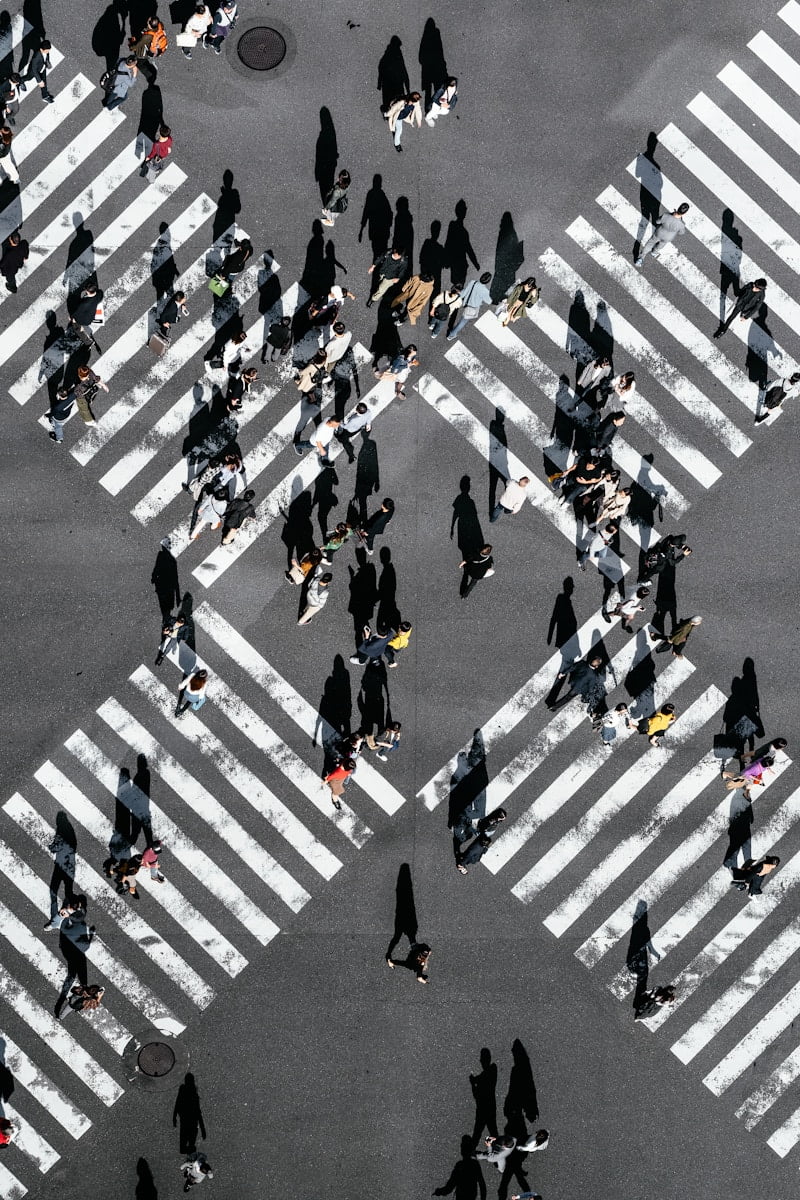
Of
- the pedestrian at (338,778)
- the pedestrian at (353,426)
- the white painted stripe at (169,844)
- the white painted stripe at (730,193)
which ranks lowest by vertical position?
the white painted stripe at (169,844)

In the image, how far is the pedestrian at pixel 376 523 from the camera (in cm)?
2341

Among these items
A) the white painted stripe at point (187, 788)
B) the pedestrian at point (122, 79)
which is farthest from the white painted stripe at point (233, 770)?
the pedestrian at point (122, 79)

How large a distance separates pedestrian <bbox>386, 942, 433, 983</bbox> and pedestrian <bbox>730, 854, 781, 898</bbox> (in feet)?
21.4

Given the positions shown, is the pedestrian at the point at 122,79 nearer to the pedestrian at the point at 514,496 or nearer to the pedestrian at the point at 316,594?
the pedestrian at the point at 316,594

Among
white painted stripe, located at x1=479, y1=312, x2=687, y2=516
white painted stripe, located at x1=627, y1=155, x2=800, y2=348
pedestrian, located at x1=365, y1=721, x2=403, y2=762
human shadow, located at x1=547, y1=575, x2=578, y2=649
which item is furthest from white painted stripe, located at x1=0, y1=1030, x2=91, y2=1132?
white painted stripe, located at x1=627, y1=155, x2=800, y2=348

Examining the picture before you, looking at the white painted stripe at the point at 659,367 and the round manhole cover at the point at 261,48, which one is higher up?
the white painted stripe at the point at 659,367

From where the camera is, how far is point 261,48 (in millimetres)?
23891

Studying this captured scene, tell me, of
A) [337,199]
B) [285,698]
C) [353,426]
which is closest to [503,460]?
[353,426]

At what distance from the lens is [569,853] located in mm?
23906

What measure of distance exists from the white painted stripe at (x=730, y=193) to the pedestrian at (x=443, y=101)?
4.39m

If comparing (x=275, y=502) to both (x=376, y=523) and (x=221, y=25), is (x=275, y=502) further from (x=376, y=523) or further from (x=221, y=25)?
(x=221, y=25)

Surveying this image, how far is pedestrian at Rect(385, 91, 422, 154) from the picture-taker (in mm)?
23188

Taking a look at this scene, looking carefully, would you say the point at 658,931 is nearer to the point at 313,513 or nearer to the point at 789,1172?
the point at 789,1172

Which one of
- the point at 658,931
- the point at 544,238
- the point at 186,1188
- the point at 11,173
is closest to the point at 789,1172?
the point at 658,931
